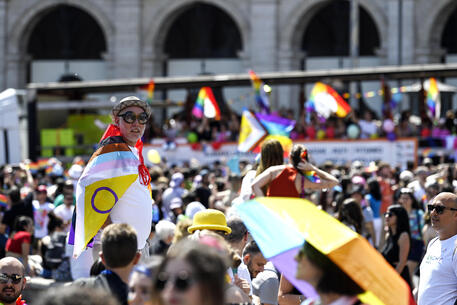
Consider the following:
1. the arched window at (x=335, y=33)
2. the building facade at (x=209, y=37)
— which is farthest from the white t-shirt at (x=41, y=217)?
the arched window at (x=335, y=33)

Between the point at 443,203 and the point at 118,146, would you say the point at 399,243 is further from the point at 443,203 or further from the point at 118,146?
the point at 118,146

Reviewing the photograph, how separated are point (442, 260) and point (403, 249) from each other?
306 centimetres

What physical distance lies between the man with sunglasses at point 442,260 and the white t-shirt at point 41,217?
7.64 m

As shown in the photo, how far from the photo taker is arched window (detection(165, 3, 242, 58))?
33.4 m

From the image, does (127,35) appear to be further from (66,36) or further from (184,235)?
→ (184,235)

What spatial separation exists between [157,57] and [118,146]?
1073 inches

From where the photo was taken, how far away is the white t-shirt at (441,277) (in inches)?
241

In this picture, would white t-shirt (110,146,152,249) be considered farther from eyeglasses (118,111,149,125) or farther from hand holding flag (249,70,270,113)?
hand holding flag (249,70,270,113)

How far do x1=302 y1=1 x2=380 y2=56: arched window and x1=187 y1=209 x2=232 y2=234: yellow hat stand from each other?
85.0 ft

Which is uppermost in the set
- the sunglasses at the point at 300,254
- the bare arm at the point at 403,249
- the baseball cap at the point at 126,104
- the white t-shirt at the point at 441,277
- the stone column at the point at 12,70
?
the stone column at the point at 12,70

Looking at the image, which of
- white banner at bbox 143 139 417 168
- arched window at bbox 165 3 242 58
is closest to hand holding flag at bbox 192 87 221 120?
white banner at bbox 143 139 417 168

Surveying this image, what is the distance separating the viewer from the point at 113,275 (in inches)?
172

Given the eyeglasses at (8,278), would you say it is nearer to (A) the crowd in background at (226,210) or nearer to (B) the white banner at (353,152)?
(A) the crowd in background at (226,210)

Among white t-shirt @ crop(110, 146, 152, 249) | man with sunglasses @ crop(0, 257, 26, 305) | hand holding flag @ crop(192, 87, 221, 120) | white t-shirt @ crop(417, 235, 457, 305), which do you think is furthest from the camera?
hand holding flag @ crop(192, 87, 221, 120)
